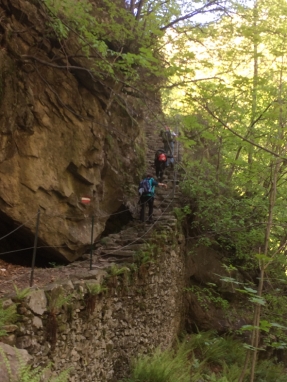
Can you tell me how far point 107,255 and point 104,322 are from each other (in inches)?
80.0

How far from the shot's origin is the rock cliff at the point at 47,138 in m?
7.38

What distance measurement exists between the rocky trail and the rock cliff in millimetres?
487

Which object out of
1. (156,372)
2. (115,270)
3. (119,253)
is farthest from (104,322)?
(119,253)

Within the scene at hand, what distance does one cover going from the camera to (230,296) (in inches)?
484

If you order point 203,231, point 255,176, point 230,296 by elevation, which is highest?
point 255,176

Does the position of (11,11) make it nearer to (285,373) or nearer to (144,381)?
(144,381)

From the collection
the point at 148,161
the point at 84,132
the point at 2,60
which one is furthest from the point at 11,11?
the point at 148,161

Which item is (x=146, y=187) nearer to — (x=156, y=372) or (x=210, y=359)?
(x=156, y=372)

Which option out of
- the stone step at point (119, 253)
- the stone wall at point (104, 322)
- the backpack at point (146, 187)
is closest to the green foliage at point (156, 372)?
the stone wall at point (104, 322)

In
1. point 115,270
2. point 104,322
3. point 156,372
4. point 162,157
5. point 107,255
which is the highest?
point 162,157

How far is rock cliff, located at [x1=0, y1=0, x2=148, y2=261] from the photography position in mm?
7383

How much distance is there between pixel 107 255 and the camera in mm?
8641

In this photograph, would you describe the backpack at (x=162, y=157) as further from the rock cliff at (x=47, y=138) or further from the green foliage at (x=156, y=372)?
the green foliage at (x=156, y=372)

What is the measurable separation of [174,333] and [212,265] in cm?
267
